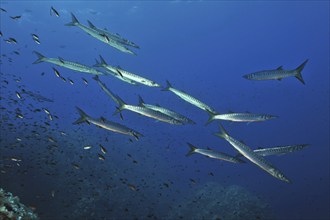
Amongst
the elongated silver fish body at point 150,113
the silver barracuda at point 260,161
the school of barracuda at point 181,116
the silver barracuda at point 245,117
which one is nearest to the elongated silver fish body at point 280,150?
the school of barracuda at point 181,116

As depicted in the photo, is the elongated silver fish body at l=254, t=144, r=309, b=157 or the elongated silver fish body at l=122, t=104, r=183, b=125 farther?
the elongated silver fish body at l=122, t=104, r=183, b=125

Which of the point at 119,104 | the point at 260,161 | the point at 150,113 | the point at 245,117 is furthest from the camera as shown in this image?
the point at 119,104

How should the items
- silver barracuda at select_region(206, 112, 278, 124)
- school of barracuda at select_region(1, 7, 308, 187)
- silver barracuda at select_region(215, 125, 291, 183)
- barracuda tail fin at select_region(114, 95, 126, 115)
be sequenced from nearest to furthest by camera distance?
silver barracuda at select_region(215, 125, 291, 183) → school of barracuda at select_region(1, 7, 308, 187) → silver barracuda at select_region(206, 112, 278, 124) → barracuda tail fin at select_region(114, 95, 126, 115)

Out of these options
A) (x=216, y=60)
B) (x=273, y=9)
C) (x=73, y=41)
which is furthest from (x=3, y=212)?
(x=216, y=60)

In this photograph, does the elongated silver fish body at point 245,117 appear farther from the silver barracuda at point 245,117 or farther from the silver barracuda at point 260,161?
the silver barracuda at point 260,161

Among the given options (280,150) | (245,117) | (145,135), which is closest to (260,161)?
(280,150)

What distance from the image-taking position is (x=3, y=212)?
22.1ft

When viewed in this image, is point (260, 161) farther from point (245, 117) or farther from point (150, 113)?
point (150, 113)

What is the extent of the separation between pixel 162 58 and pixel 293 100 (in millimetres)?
37018

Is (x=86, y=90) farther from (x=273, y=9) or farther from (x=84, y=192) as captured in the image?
(x=84, y=192)

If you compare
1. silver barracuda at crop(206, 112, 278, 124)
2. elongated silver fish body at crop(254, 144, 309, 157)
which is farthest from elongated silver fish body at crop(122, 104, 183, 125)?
elongated silver fish body at crop(254, 144, 309, 157)

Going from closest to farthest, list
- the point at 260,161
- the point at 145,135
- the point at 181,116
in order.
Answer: the point at 260,161 → the point at 181,116 → the point at 145,135

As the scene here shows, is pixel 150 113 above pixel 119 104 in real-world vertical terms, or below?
above

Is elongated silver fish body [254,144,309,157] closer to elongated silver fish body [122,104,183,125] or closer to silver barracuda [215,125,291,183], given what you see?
silver barracuda [215,125,291,183]
